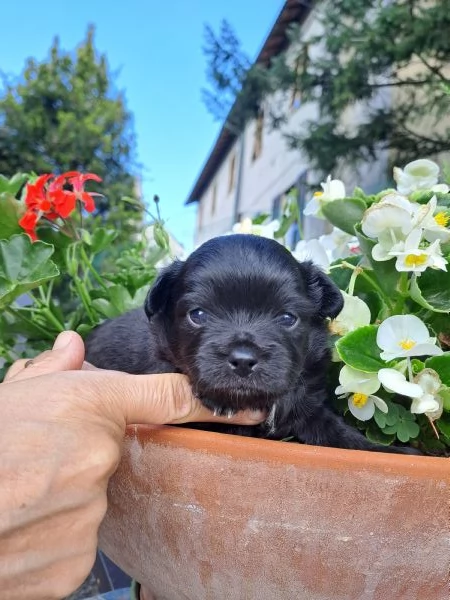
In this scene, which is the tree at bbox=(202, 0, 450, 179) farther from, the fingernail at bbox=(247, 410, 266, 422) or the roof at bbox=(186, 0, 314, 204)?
the fingernail at bbox=(247, 410, 266, 422)

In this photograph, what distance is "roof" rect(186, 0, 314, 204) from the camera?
772 cm

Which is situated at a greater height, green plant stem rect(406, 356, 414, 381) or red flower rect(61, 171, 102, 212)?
red flower rect(61, 171, 102, 212)

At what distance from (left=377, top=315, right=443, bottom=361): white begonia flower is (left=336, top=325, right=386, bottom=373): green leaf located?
2 centimetres

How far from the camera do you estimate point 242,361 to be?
3.07ft

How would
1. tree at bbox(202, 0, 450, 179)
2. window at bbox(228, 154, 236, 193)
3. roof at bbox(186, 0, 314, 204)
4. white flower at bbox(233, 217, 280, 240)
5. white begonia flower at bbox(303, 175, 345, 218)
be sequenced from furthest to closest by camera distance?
window at bbox(228, 154, 236, 193)
roof at bbox(186, 0, 314, 204)
tree at bbox(202, 0, 450, 179)
white flower at bbox(233, 217, 280, 240)
white begonia flower at bbox(303, 175, 345, 218)

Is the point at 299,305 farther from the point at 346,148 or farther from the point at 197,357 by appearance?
the point at 346,148

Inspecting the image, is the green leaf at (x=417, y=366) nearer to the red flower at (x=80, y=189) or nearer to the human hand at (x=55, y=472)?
the human hand at (x=55, y=472)

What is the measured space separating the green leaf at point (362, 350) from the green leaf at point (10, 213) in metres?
0.85

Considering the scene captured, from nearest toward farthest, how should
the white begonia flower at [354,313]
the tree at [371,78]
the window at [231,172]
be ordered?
the white begonia flower at [354,313], the tree at [371,78], the window at [231,172]

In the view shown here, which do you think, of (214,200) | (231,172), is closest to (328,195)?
(231,172)

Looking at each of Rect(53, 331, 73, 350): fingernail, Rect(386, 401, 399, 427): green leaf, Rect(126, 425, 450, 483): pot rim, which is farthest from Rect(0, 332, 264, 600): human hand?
Rect(386, 401, 399, 427): green leaf

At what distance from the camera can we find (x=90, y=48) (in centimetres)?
962

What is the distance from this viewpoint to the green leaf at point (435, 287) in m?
1.08

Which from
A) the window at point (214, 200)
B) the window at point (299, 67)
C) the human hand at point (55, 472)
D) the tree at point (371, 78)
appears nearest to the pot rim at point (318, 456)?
the human hand at point (55, 472)
